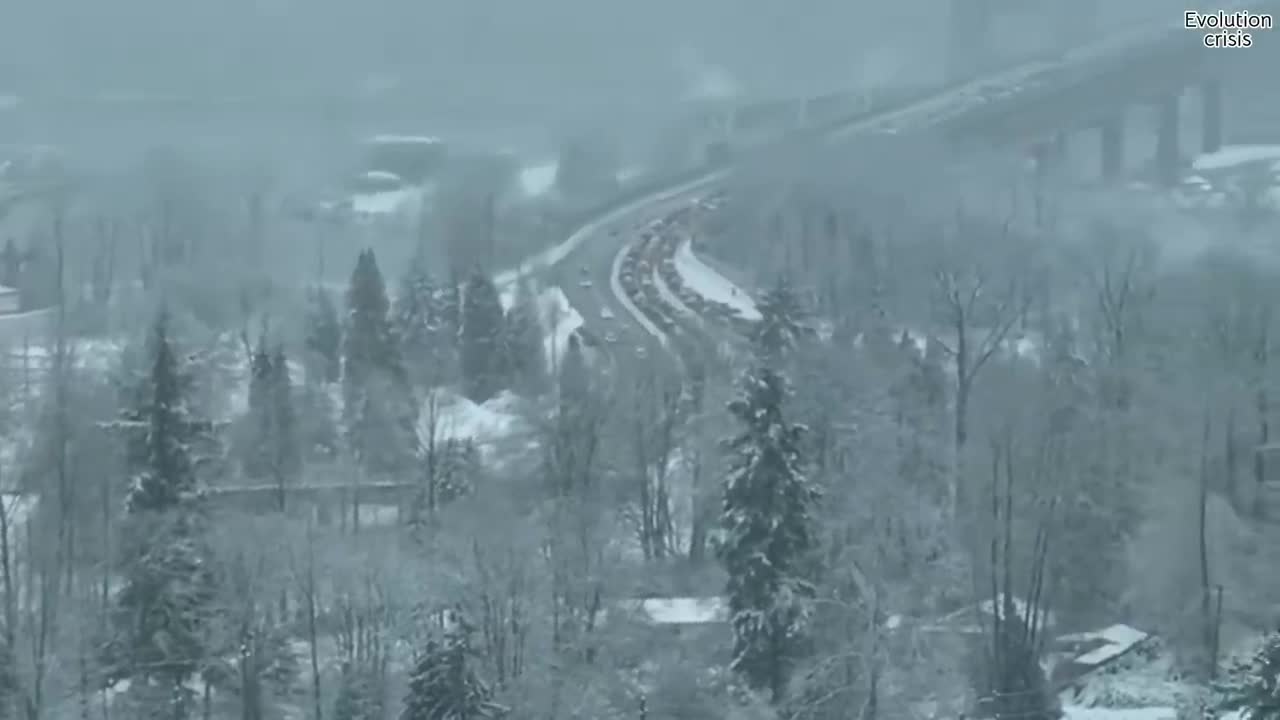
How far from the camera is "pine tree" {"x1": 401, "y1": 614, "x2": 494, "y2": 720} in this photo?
51.1ft

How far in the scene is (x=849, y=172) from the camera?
4059 centimetres

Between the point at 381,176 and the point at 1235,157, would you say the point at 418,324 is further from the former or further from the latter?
the point at 1235,157

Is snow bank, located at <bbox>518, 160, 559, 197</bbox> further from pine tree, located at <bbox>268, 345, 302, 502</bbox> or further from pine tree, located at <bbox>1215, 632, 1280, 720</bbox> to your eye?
pine tree, located at <bbox>1215, 632, 1280, 720</bbox>

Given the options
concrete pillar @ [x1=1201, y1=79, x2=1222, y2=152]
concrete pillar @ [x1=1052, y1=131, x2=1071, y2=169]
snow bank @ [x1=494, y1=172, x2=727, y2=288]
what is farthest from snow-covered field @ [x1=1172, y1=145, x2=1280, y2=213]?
snow bank @ [x1=494, y1=172, x2=727, y2=288]

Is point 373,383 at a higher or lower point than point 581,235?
lower

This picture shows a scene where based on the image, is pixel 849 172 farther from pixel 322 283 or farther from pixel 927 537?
pixel 927 537

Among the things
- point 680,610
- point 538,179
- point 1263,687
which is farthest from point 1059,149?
point 1263,687

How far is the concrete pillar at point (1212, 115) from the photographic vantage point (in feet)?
170

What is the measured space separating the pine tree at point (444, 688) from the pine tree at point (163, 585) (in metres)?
2.81

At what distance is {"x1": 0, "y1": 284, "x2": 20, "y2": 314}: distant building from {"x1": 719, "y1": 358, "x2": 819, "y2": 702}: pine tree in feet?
54.4

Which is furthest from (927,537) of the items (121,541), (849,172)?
(849,172)

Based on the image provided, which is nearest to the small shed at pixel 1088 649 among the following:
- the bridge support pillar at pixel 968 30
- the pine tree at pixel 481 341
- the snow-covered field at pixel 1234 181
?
the pine tree at pixel 481 341

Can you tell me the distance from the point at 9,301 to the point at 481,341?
920 centimetres

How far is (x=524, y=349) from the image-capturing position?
2675 centimetres
